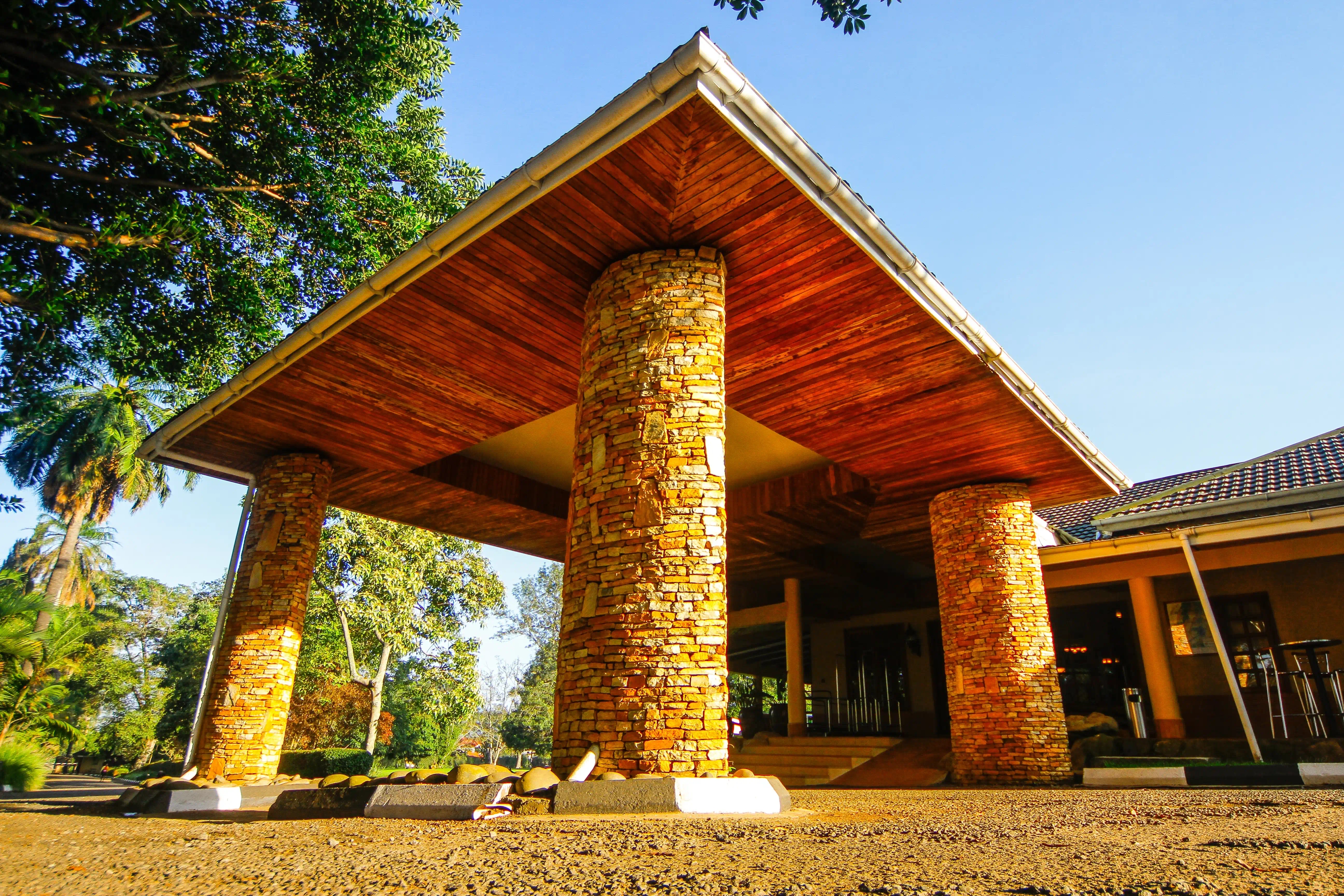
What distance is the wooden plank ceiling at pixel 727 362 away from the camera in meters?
5.14

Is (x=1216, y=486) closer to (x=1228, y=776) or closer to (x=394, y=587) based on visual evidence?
(x=1228, y=776)

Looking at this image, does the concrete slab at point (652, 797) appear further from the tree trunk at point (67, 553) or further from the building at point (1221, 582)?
the tree trunk at point (67, 553)

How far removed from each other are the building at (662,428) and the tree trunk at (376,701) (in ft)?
38.3

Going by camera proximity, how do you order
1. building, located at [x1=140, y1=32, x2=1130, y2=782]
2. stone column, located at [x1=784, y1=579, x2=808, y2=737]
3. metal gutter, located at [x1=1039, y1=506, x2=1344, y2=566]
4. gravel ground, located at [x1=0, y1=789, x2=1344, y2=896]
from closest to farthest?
gravel ground, located at [x1=0, y1=789, x2=1344, y2=896], building, located at [x1=140, y1=32, x2=1130, y2=782], metal gutter, located at [x1=1039, y1=506, x2=1344, y2=566], stone column, located at [x1=784, y1=579, x2=808, y2=737]

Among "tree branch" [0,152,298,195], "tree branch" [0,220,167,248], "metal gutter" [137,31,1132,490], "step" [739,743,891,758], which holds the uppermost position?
"tree branch" [0,152,298,195]

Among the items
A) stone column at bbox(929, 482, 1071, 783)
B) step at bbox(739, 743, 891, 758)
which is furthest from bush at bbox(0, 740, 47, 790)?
stone column at bbox(929, 482, 1071, 783)

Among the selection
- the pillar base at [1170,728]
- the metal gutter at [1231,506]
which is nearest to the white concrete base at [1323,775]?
the pillar base at [1170,728]

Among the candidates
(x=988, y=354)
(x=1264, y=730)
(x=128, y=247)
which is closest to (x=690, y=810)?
(x=988, y=354)

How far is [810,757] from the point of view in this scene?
12422mm

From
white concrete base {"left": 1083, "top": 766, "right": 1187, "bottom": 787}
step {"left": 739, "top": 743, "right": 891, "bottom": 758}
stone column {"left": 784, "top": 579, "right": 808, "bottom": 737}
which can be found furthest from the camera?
stone column {"left": 784, "top": 579, "right": 808, "bottom": 737}

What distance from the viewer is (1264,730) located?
10.5m

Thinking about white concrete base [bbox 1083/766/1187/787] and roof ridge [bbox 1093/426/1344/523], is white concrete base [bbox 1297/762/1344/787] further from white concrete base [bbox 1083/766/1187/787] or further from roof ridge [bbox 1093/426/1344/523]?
roof ridge [bbox 1093/426/1344/523]

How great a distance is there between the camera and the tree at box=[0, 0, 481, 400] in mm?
6074

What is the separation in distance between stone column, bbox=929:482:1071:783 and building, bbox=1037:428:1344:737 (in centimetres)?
218
